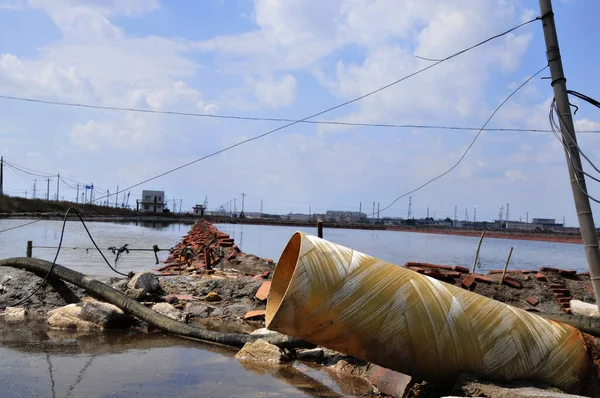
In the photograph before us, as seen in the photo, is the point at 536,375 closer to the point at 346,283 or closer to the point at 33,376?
the point at 346,283

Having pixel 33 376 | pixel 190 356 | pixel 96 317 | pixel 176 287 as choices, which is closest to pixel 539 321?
pixel 190 356

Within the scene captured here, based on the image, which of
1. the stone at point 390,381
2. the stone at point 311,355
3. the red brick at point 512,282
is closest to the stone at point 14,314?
the stone at point 311,355

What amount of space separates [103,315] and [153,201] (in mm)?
117418

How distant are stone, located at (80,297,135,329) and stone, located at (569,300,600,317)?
7.23m

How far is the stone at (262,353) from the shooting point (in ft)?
22.7

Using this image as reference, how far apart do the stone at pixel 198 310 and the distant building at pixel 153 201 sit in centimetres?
11428

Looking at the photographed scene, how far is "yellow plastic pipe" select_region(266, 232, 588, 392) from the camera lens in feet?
16.4

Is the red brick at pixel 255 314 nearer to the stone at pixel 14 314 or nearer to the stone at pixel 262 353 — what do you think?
the stone at pixel 262 353

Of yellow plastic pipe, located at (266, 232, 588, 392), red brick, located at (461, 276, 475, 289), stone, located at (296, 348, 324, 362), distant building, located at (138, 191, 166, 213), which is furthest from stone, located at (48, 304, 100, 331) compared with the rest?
distant building, located at (138, 191, 166, 213)

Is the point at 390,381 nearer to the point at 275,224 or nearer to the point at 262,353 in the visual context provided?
the point at 262,353

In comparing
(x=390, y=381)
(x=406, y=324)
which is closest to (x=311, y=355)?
(x=390, y=381)

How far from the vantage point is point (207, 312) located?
9383 millimetres

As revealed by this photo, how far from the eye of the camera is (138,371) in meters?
6.23

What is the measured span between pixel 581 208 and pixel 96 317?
7009 millimetres
